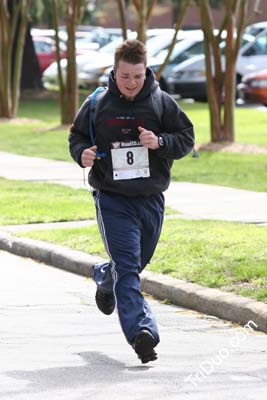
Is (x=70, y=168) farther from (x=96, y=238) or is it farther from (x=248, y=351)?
(x=248, y=351)

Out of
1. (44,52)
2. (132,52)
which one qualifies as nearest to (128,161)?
(132,52)

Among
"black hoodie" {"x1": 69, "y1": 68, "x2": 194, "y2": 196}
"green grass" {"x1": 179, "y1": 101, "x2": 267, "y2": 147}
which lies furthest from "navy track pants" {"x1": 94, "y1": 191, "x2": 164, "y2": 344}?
"green grass" {"x1": 179, "y1": 101, "x2": 267, "y2": 147}

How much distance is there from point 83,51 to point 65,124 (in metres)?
19.0

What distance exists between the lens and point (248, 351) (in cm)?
716

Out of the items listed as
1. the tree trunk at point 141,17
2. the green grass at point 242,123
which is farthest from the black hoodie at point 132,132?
the tree trunk at point 141,17

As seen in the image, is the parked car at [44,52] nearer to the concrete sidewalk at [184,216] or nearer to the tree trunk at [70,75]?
the tree trunk at [70,75]

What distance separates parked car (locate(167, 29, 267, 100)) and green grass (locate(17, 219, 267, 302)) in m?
22.1

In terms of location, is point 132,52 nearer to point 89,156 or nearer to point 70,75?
point 89,156

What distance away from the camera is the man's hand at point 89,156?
691cm

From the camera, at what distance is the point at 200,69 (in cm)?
3359

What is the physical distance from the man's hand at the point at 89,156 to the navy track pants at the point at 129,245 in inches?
10.5

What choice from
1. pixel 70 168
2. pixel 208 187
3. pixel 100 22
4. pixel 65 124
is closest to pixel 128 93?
pixel 208 187

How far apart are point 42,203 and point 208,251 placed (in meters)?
3.82

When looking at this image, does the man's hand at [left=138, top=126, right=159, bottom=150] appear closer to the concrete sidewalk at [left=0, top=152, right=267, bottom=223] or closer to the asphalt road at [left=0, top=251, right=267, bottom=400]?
the asphalt road at [left=0, top=251, right=267, bottom=400]
